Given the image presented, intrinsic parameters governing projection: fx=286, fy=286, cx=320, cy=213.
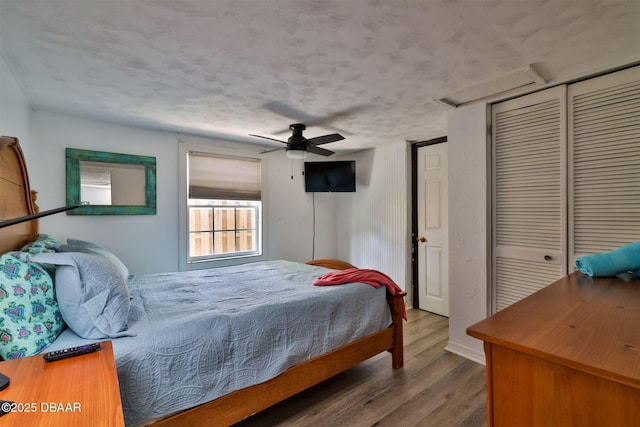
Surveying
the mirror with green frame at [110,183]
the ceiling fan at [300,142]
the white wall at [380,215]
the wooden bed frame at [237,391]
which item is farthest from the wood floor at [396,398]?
the mirror with green frame at [110,183]

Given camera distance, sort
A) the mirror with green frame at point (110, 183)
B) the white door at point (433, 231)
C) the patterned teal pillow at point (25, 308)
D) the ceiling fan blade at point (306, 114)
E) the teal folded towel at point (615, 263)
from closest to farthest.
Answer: the patterned teal pillow at point (25, 308), the teal folded towel at point (615, 263), the ceiling fan blade at point (306, 114), the mirror with green frame at point (110, 183), the white door at point (433, 231)

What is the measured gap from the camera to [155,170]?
3.25 metres

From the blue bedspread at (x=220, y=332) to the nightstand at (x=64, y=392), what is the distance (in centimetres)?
32

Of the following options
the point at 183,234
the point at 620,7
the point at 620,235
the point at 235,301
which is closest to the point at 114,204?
the point at 183,234

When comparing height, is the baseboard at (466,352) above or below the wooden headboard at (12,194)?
below

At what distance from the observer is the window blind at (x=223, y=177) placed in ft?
11.6

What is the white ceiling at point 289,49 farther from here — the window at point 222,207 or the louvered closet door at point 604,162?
the window at point 222,207

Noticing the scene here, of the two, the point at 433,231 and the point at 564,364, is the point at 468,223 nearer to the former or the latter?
the point at 433,231

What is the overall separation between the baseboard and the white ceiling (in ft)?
7.45

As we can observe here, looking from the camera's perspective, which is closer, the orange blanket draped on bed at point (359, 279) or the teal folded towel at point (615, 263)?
the teal folded towel at point (615, 263)

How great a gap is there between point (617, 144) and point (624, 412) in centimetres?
206

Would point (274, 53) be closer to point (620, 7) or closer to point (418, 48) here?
point (418, 48)

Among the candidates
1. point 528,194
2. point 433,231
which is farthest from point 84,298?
point 433,231

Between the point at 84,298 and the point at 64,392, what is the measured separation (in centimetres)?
65
